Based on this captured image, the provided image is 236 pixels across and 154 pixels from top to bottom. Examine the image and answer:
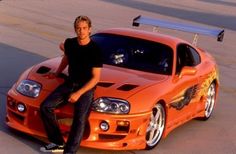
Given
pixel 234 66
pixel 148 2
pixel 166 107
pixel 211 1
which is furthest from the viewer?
pixel 211 1

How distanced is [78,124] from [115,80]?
42.9 inches

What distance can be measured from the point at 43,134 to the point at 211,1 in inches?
1455

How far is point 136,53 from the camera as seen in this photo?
352 inches

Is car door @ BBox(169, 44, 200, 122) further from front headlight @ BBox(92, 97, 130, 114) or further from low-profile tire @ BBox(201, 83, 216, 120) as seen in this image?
front headlight @ BBox(92, 97, 130, 114)

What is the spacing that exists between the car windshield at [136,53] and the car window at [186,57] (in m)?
0.17

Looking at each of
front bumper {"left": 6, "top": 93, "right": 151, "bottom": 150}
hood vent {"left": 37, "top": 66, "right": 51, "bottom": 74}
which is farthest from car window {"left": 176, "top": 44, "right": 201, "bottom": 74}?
hood vent {"left": 37, "top": 66, "right": 51, "bottom": 74}

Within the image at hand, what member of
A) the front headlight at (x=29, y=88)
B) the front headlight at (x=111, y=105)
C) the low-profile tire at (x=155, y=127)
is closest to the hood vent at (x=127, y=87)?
the front headlight at (x=111, y=105)

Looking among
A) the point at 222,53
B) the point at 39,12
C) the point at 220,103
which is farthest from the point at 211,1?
the point at 220,103

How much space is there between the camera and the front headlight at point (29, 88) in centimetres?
767

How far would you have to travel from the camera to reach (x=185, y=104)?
8891mm

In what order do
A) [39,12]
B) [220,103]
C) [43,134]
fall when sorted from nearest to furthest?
[43,134], [220,103], [39,12]

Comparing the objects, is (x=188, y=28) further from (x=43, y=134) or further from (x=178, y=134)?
(x=43, y=134)

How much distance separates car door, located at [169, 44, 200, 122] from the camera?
8547 millimetres

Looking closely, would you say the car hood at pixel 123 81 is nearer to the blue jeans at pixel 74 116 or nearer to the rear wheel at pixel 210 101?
the blue jeans at pixel 74 116
